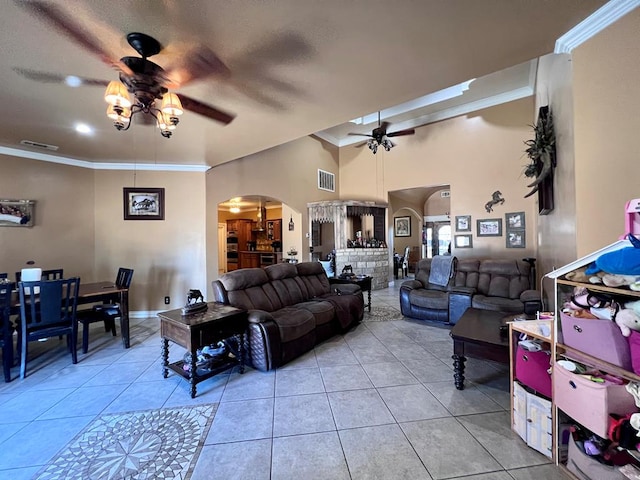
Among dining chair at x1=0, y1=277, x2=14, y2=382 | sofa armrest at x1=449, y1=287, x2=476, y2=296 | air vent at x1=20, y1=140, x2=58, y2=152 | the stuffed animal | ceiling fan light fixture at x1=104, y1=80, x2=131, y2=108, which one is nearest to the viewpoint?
the stuffed animal

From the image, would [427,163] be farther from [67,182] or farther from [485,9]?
[67,182]

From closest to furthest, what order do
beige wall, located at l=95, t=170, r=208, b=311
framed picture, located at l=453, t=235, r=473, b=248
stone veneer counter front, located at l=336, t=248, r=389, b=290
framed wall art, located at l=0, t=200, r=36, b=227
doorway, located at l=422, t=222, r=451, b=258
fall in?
1. framed wall art, located at l=0, t=200, r=36, b=227
2. beige wall, located at l=95, t=170, r=208, b=311
3. framed picture, located at l=453, t=235, r=473, b=248
4. stone veneer counter front, located at l=336, t=248, r=389, b=290
5. doorway, located at l=422, t=222, r=451, b=258

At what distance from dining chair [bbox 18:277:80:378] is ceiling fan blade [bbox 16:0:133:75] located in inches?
88.0

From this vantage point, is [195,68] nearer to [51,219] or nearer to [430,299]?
[51,219]

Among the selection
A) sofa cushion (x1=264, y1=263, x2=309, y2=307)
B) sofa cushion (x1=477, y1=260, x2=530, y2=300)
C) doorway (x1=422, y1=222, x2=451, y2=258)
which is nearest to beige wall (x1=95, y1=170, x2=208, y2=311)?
sofa cushion (x1=264, y1=263, x2=309, y2=307)

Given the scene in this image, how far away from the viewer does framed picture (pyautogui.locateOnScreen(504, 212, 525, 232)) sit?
5.95m

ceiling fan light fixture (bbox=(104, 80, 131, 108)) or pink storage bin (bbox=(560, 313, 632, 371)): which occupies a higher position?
ceiling fan light fixture (bbox=(104, 80, 131, 108))

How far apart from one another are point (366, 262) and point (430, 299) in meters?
2.94

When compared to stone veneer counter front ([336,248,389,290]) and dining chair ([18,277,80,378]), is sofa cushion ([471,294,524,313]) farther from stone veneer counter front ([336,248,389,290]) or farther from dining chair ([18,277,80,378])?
dining chair ([18,277,80,378])

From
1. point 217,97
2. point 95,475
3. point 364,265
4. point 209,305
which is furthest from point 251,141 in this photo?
point 364,265

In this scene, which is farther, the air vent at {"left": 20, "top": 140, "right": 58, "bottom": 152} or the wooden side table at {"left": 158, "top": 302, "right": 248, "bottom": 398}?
the air vent at {"left": 20, "top": 140, "right": 58, "bottom": 152}

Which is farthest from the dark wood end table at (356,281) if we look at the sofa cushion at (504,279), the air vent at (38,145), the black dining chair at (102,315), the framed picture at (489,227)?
the air vent at (38,145)

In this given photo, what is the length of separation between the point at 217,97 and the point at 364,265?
17.7 ft

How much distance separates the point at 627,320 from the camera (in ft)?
4.15
